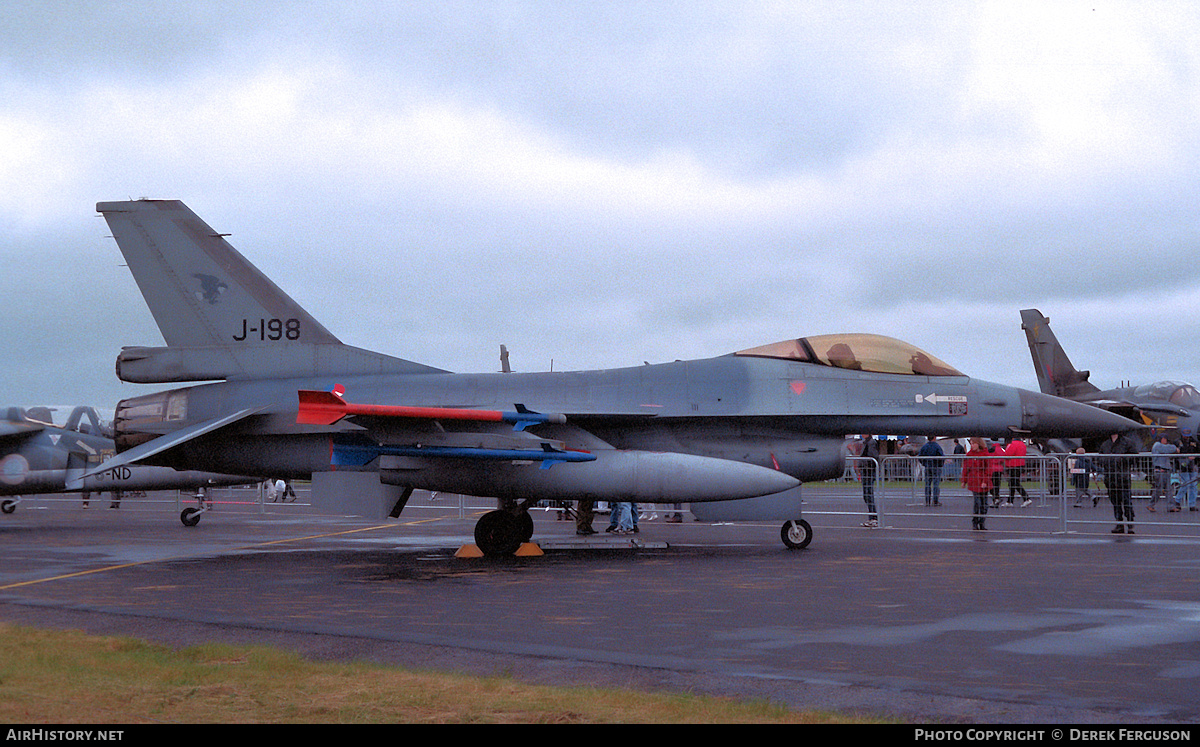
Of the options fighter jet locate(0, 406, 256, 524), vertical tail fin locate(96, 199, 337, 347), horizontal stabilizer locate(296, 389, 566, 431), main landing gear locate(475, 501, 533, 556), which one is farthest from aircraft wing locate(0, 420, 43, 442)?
main landing gear locate(475, 501, 533, 556)

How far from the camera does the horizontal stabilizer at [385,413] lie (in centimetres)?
1211

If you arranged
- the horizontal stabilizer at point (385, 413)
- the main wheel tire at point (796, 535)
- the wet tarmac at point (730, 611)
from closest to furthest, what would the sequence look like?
the wet tarmac at point (730, 611) < the horizontal stabilizer at point (385, 413) < the main wheel tire at point (796, 535)

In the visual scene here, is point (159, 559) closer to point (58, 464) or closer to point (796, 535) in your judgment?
point (58, 464)

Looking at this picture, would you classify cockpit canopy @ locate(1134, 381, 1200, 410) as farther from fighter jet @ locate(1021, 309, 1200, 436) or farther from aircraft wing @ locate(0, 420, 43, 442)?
aircraft wing @ locate(0, 420, 43, 442)

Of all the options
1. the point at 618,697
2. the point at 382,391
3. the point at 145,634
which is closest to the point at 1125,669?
the point at 618,697

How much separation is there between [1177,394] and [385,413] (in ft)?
96.7

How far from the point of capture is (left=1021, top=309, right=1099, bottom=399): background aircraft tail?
126ft

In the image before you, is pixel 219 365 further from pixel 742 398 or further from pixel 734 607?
pixel 734 607

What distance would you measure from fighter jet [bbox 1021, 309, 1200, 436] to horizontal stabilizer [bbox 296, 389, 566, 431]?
21.7 metres

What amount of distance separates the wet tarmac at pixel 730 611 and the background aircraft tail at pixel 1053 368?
73.9 ft

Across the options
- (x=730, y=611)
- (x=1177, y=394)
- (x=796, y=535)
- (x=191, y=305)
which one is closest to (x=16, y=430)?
(x=191, y=305)

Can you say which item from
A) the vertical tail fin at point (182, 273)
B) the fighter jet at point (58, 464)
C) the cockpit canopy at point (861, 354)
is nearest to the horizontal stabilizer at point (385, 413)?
the vertical tail fin at point (182, 273)

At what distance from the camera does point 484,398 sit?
A: 14633 mm

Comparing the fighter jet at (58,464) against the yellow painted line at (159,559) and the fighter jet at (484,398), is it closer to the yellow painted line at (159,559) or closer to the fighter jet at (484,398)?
the yellow painted line at (159,559)
